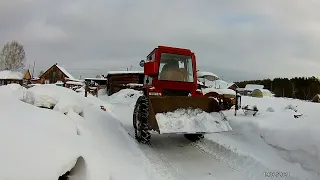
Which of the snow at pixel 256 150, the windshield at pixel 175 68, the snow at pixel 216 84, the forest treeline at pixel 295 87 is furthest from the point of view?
the forest treeline at pixel 295 87

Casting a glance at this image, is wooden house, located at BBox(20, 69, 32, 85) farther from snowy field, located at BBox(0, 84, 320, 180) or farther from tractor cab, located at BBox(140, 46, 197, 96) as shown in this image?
tractor cab, located at BBox(140, 46, 197, 96)

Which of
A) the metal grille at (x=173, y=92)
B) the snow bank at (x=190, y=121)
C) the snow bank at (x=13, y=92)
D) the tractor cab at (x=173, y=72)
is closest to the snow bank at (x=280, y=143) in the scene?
the snow bank at (x=190, y=121)

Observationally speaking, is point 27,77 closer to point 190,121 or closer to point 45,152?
point 190,121

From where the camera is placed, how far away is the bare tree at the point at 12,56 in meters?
61.4

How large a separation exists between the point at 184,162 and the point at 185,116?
1.09 metres

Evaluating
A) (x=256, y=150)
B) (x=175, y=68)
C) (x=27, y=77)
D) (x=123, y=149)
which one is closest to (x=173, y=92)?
(x=175, y=68)

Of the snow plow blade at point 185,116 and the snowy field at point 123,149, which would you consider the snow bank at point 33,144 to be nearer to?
the snowy field at point 123,149

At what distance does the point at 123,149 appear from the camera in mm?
6930

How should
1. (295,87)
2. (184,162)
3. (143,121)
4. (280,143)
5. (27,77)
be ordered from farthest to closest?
(295,87)
(27,77)
(143,121)
(280,143)
(184,162)

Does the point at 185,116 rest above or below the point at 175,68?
below

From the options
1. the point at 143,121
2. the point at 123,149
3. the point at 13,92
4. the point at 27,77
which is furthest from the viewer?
the point at 27,77

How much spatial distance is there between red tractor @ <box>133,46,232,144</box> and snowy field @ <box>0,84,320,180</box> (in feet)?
1.95

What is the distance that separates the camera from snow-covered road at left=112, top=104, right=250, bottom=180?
225 inches

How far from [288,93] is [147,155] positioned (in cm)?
7613
